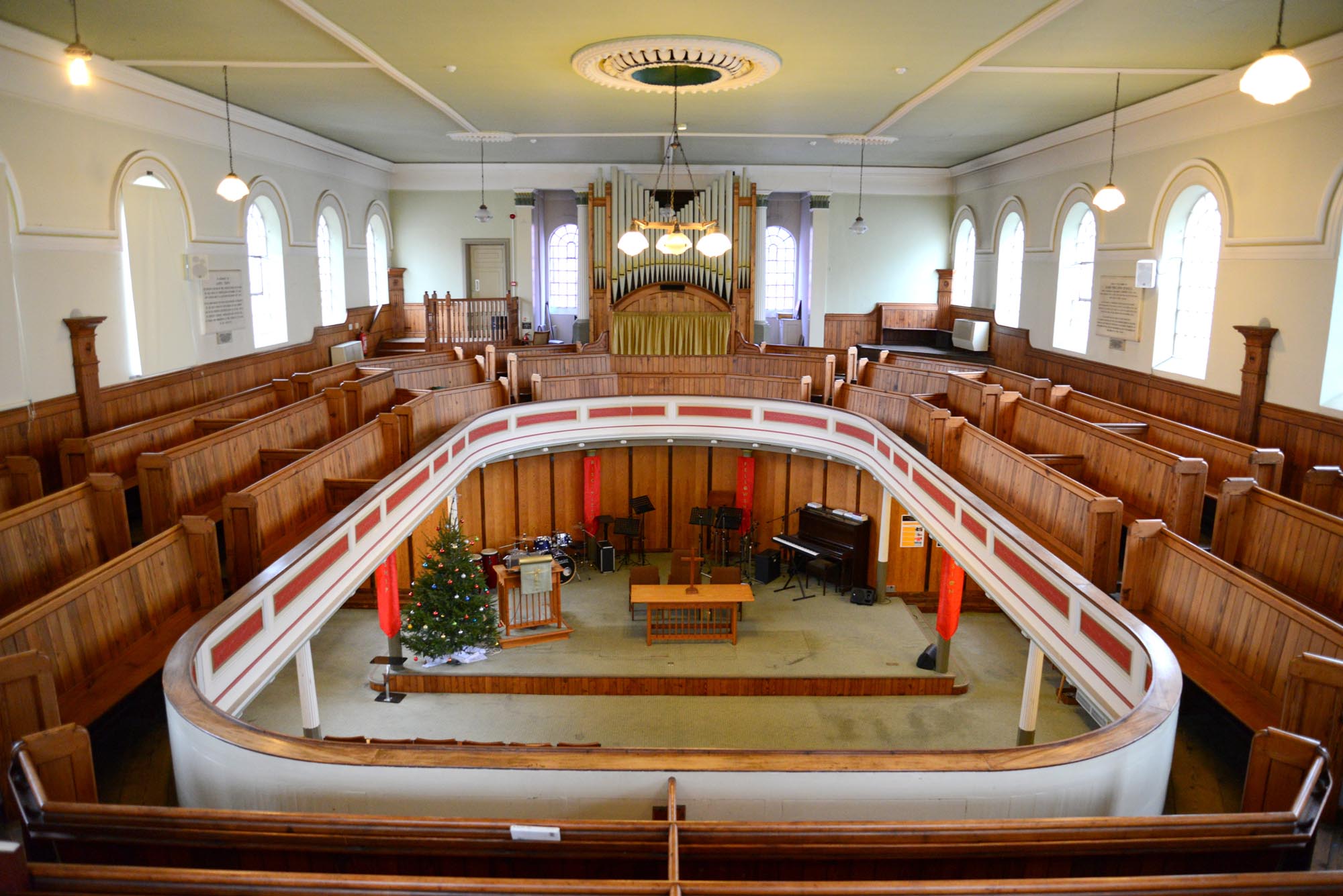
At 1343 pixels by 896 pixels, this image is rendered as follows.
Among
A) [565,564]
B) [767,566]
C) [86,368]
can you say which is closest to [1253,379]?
[767,566]

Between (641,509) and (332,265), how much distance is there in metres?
7.71

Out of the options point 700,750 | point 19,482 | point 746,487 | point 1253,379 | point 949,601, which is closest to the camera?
point 700,750

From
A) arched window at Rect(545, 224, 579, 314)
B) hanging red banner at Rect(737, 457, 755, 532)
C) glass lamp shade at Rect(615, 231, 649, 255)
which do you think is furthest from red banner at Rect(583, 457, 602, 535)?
glass lamp shade at Rect(615, 231, 649, 255)

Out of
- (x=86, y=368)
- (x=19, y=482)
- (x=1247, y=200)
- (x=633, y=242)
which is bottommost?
(x=19, y=482)

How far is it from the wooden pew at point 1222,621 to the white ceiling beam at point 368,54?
8.21 meters

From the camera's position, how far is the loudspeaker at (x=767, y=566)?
15.5m

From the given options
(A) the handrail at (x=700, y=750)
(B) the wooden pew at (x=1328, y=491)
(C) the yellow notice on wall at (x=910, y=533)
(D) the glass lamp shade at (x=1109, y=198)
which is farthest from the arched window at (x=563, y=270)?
(B) the wooden pew at (x=1328, y=491)

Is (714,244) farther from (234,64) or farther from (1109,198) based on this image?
(234,64)

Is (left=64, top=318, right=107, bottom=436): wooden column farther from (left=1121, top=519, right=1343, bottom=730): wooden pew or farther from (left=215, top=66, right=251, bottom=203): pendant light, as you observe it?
(left=1121, top=519, right=1343, bottom=730): wooden pew

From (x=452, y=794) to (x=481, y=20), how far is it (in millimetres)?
7019

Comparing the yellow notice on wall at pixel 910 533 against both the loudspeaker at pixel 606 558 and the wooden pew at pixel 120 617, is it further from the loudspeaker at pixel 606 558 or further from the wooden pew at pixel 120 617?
the wooden pew at pixel 120 617

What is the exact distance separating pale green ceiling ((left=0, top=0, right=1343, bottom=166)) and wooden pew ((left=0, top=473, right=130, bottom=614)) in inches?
177

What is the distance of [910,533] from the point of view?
14734 mm

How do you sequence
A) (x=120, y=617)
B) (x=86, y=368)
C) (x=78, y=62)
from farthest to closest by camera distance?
(x=86, y=368)
(x=78, y=62)
(x=120, y=617)
